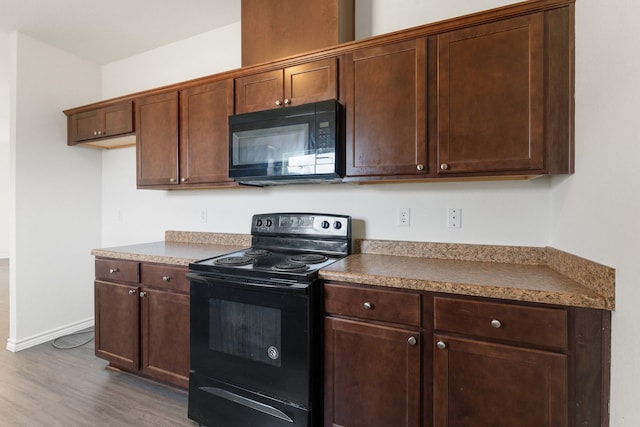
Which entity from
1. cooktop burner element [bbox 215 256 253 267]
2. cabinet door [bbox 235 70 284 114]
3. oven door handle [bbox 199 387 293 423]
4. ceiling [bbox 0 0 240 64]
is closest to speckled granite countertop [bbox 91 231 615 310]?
cooktop burner element [bbox 215 256 253 267]

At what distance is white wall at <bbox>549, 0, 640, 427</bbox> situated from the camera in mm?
1006

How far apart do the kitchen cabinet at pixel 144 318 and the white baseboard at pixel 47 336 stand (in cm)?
104

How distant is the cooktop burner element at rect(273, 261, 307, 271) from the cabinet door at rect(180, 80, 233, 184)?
0.85 m

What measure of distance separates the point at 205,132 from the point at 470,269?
197 cm

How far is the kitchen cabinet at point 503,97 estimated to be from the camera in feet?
4.67

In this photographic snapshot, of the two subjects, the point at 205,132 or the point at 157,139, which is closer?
the point at 205,132

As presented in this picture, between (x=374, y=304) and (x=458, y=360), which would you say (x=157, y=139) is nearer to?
(x=374, y=304)

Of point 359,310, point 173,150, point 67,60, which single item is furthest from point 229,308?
point 67,60

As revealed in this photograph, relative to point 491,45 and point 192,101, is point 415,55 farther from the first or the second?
point 192,101

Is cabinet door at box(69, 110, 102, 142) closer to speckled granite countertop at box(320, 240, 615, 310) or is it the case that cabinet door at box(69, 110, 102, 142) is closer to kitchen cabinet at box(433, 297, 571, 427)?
speckled granite countertop at box(320, 240, 615, 310)

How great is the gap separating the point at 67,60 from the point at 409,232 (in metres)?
3.74

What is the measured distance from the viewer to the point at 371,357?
1462 millimetres

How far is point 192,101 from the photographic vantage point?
2.32m

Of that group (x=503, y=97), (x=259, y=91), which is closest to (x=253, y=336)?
(x=259, y=91)
